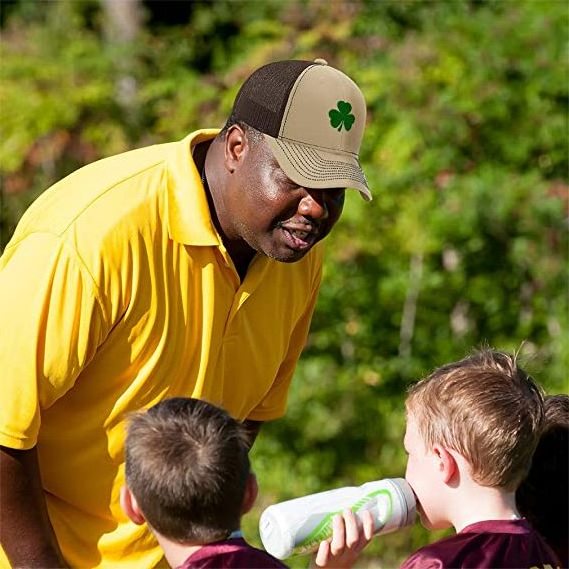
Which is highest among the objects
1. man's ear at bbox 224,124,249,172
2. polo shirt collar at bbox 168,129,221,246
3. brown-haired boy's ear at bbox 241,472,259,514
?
man's ear at bbox 224,124,249,172

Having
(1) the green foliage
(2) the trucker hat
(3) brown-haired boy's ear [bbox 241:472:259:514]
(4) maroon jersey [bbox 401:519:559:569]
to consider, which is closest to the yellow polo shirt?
(2) the trucker hat

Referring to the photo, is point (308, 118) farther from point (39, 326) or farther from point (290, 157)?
point (39, 326)

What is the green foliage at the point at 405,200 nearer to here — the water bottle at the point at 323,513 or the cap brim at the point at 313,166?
the water bottle at the point at 323,513

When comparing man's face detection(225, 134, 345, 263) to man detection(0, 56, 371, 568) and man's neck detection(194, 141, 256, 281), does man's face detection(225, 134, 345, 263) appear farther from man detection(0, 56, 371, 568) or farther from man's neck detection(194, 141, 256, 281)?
man's neck detection(194, 141, 256, 281)

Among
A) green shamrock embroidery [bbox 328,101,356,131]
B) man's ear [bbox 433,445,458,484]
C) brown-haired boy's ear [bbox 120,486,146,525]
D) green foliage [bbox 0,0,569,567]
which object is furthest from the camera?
green foliage [bbox 0,0,569,567]

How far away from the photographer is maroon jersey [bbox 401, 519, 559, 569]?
2828mm

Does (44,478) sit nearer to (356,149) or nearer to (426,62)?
(356,149)

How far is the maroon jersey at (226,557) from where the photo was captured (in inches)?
104

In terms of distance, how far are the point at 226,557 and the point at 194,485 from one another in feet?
0.57

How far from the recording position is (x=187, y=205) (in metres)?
3.17

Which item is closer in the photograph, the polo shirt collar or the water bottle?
the water bottle

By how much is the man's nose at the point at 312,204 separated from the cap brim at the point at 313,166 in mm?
50

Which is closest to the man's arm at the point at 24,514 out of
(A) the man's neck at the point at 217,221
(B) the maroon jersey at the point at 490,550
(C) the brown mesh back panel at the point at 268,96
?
(A) the man's neck at the point at 217,221

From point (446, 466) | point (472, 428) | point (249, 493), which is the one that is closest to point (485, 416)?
point (472, 428)
